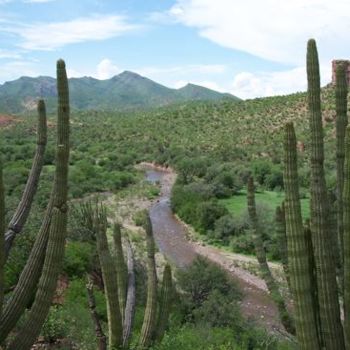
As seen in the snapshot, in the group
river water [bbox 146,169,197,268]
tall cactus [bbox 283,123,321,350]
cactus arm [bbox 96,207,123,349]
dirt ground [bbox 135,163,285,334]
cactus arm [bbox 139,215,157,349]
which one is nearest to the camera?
Answer: tall cactus [bbox 283,123,321,350]

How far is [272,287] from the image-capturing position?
9.18 metres

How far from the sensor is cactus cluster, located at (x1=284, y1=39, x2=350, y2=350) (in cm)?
593

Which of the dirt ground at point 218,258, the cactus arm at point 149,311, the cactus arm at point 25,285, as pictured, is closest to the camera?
the cactus arm at point 25,285

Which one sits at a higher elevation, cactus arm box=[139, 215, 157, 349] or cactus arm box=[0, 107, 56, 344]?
cactus arm box=[0, 107, 56, 344]

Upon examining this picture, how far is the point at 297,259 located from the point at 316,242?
463mm

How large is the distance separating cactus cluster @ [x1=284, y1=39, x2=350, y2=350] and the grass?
25.9 m

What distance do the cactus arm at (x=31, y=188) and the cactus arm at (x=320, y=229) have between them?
4.14 metres

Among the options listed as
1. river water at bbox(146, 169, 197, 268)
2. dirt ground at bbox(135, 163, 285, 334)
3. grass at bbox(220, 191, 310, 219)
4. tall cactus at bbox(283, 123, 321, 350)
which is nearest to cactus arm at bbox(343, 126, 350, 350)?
tall cactus at bbox(283, 123, 321, 350)

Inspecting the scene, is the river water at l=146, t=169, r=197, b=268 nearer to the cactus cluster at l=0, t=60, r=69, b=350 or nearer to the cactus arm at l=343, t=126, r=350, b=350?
the cactus cluster at l=0, t=60, r=69, b=350

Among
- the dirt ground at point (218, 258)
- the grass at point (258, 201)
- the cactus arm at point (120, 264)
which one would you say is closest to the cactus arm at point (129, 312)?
the cactus arm at point (120, 264)

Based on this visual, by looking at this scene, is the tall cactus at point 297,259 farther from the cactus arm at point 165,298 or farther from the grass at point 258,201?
the grass at point 258,201

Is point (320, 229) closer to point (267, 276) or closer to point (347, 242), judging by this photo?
point (347, 242)

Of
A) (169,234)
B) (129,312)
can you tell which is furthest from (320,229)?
(169,234)

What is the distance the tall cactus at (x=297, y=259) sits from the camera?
5926 millimetres
